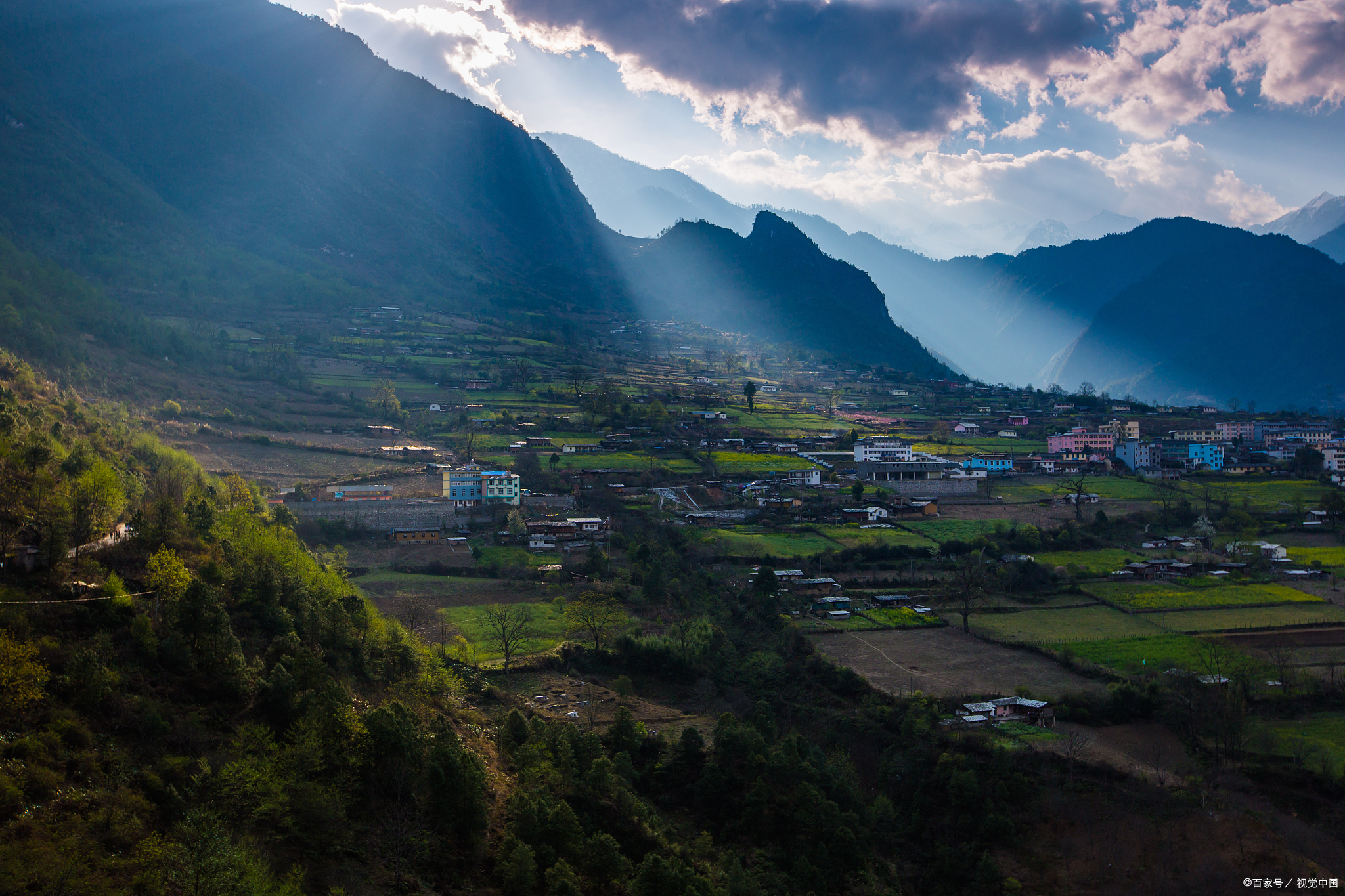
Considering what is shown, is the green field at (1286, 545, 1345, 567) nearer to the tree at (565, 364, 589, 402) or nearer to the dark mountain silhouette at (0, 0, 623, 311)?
the tree at (565, 364, 589, 402)

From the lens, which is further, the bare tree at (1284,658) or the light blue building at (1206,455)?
the light blue building at (1206,455)

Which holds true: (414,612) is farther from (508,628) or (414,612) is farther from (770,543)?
(770,543)

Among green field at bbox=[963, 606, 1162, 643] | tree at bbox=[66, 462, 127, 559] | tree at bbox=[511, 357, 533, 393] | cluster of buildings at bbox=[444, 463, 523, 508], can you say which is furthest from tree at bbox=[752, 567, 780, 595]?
tree at bbox=[511, 357, 533, 393]

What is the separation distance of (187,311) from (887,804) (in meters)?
89.2

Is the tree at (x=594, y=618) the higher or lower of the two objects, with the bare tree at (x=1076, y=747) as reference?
higher

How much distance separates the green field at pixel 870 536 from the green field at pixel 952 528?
82 cm

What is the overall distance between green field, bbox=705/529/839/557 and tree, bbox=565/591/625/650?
Answer: 9.96 metres

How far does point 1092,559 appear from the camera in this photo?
4294cm

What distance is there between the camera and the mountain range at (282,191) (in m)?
101

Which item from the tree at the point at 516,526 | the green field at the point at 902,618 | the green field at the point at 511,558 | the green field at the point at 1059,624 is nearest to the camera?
the green field at the point at 1059,624

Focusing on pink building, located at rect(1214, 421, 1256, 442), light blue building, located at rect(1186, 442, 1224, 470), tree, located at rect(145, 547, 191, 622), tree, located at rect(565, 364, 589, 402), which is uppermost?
tree, located at rect(565, 364, 589, 402)

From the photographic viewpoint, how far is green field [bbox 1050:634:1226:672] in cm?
2881

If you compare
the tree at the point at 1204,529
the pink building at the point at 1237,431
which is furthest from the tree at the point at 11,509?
the pink building at the point at 1237,431

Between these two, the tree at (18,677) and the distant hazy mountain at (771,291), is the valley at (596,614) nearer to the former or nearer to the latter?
the tree at (18,677)
